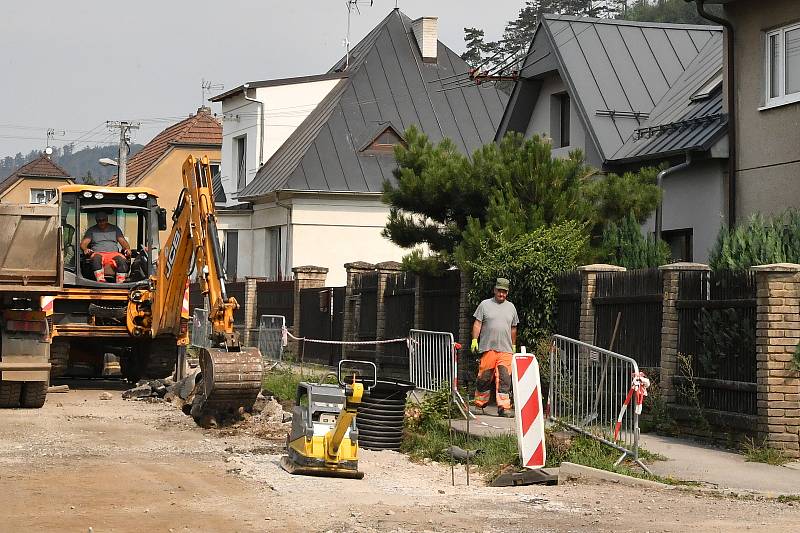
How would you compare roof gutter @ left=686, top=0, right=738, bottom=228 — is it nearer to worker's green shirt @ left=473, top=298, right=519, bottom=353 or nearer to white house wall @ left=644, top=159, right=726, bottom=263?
white house wall @ left=644, top=159, right=726, bottom=263

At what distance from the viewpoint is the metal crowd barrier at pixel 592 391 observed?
12.5 m

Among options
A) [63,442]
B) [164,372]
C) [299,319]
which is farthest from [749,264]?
[299,319]

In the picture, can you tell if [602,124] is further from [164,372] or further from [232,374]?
[232,374]

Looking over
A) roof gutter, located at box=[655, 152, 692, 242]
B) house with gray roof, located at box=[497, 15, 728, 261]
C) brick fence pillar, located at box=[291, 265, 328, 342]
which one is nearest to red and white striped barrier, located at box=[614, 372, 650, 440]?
roof gutter, located at box=[655, 152, 692, 242]

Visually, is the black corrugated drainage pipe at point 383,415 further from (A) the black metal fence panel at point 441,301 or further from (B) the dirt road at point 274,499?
(A) the black metal fence panel at point 441,301

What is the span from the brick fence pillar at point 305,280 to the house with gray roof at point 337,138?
8.50 metres

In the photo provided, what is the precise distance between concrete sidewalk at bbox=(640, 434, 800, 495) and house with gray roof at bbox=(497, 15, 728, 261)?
26.5 ft

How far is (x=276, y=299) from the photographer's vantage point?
31.4 m

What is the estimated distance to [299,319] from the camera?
29.5m

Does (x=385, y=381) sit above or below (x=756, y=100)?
below

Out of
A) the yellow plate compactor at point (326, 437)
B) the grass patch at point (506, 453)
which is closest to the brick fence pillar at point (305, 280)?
the grass patch at point (506, 453)

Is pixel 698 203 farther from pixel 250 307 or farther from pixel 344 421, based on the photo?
pixel 250 307

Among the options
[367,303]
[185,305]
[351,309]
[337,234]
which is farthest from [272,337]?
[337,234]

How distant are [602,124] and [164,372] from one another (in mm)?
9630
